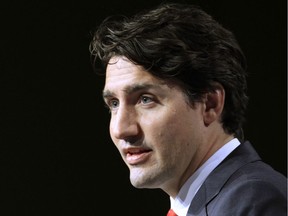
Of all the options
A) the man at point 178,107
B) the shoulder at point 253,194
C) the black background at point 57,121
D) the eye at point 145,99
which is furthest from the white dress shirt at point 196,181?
the black background at point 57,121

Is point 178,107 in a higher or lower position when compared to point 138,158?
higher

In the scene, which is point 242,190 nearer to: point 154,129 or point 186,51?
point 154,129

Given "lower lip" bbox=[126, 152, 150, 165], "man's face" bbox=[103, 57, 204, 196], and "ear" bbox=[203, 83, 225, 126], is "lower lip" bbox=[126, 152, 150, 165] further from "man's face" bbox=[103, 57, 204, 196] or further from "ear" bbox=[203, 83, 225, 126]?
"ear" bbox=[203, 83, 225, 126]

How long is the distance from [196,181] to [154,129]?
187 millimetres

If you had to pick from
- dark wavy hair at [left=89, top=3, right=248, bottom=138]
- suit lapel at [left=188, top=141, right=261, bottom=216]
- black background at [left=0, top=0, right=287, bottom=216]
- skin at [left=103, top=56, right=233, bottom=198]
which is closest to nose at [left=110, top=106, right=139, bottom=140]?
skin at [left=103, top=56, right=233, bottom=198]

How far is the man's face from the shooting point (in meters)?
1.84

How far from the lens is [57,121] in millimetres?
3254

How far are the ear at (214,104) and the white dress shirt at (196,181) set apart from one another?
0.30ft

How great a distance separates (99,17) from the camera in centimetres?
334

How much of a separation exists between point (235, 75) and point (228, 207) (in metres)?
0.48

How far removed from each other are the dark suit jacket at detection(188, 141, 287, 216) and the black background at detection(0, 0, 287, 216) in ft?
5.03

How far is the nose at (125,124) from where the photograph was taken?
1.84 m

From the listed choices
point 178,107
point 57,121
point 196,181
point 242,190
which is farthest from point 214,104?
point 57,121

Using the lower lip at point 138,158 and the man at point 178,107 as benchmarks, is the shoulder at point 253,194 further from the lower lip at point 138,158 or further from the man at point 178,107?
the lower lip at point 138,158
